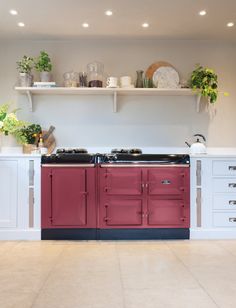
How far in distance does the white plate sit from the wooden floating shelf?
0.34 feet

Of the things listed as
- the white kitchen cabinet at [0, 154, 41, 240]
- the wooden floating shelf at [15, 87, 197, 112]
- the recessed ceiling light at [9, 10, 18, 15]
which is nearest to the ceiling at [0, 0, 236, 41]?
the recessed ceiling light at [9, 10, 18, 15]

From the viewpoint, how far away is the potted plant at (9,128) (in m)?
3.76

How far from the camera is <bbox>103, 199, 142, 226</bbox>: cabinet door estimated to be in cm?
356

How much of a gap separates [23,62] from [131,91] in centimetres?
137

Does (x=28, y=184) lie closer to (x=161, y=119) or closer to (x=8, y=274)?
(x=8, y=274)

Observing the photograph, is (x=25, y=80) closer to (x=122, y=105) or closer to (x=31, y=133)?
(x=31, y=133)

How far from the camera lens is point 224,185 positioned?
3.66 meters

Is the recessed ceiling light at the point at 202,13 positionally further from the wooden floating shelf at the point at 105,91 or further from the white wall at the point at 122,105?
the wooden floating shelf at the point at 105,91

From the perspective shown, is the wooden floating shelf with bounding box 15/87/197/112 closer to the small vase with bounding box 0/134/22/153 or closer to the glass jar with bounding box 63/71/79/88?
the glass jar with bounding box 63/71/79/88

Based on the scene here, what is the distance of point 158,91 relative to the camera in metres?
4.02

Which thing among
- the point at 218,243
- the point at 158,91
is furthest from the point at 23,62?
the point at 218,243

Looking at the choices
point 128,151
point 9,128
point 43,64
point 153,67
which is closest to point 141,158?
point 128,151

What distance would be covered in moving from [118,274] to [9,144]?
95.4 inches

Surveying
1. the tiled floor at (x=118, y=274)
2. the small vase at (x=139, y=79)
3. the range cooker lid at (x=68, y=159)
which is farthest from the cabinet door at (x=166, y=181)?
the small vase at (x=139, y=79)
